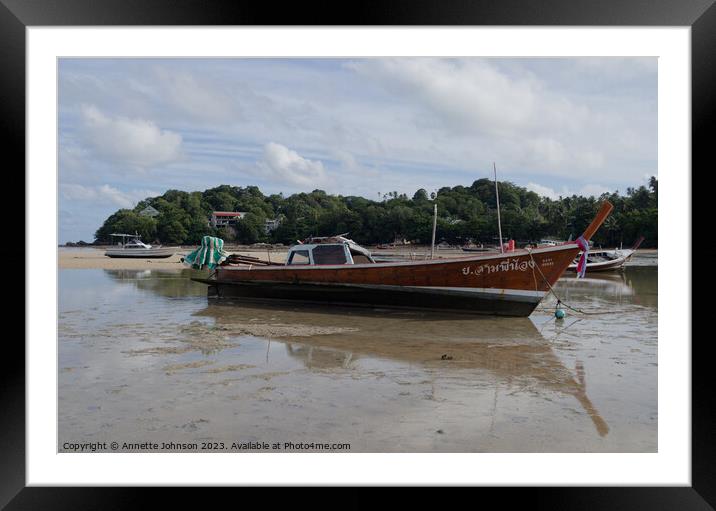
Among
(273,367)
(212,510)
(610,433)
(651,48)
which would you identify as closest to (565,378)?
(610,433)

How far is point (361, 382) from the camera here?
6.32m

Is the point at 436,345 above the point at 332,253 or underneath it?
underneath

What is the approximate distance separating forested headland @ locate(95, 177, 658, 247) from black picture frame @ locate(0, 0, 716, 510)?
35133mm

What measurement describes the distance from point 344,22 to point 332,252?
10.3 metres

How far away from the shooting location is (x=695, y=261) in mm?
3287

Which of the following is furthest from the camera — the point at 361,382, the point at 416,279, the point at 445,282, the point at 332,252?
the point at 332,252

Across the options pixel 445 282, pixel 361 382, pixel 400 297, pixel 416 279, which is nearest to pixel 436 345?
pixel 361 382

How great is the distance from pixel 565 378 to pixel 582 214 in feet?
133

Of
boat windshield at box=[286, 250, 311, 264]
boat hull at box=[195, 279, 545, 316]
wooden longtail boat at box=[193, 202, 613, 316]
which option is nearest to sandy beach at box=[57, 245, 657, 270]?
boat windshield at box=[286, 250, 311, 264]

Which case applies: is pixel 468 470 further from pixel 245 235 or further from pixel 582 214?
pixel 245 235

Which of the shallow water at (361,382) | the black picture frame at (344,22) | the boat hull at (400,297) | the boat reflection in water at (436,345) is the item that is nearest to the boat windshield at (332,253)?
the boat hull at (400,297)

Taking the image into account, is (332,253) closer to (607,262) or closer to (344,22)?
(344,22)

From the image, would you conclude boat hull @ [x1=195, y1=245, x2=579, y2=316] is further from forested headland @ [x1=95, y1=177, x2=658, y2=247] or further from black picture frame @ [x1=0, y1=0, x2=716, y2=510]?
forested headland @ [x1=95, y1=177, x2=658, y2=247]

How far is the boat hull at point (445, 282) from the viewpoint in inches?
431
